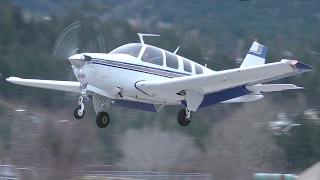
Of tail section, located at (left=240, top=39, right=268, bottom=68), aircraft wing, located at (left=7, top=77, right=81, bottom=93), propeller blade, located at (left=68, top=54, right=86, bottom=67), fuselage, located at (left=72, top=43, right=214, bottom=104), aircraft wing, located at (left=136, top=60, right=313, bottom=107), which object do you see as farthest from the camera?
tail section, located at (left=240, top=39, right=268, bottom=68)

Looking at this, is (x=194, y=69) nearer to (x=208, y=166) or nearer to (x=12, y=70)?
(x=208, y=166)

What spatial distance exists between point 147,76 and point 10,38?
159 ft

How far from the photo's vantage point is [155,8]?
102 meters

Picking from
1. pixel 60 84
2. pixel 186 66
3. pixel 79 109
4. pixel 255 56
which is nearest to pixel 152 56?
pixel 186 66

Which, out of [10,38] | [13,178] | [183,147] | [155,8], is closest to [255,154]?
[183,147]

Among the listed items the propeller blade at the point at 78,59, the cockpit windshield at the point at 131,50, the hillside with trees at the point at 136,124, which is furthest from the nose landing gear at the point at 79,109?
the hillside with trees at the point at 136,124

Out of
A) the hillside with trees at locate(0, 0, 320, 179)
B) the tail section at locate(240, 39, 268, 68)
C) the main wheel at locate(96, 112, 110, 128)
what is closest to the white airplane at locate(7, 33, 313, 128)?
the main wheel at locate(96, 112, 110, 128)

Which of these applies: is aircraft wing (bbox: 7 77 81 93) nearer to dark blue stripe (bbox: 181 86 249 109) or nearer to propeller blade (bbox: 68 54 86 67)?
propeller blade (bbox: 68 54 86 67)

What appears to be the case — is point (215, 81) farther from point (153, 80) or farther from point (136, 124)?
point (136, 124)

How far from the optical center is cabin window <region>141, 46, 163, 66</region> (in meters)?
15.4

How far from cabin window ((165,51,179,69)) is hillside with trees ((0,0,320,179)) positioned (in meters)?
14.2

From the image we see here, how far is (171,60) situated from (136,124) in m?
25.5

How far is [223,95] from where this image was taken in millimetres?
16297

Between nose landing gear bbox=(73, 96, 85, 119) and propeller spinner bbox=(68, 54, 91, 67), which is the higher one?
propeller spinner bbox=(68, 54, 91, 67)
